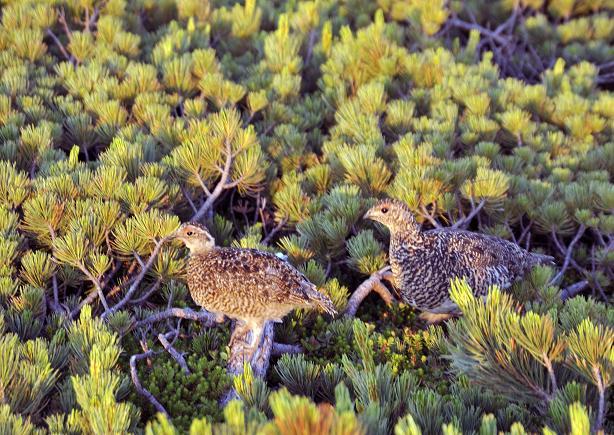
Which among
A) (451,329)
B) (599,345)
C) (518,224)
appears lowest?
(518,224)

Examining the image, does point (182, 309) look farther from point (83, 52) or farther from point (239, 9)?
point (239, 9)

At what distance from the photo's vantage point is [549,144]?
5.69 m

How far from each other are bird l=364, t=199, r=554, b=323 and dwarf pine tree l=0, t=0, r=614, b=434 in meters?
0.16

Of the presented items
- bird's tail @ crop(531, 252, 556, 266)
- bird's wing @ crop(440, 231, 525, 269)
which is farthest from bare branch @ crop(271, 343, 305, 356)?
bird's tail @ crop(531, 252, 556, 266)

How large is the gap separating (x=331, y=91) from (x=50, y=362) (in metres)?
3.60

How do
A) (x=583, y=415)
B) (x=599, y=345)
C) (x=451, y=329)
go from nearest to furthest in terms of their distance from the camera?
(x=583, y=415) → (x=599, y=345) → (x=451, y=329)

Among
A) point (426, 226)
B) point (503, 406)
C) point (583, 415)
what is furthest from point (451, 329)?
point (426, 226)

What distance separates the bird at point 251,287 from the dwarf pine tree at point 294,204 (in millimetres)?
248

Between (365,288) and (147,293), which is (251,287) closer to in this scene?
(147,293)

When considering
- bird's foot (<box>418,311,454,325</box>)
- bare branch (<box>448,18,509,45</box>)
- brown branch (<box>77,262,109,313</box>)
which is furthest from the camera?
bare branch (<box>448,18,509,45</box>)

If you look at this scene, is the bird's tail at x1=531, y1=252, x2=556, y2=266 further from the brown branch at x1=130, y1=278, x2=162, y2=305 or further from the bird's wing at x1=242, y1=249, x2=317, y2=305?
the brown branch at x1=130, y1=278, x2=162, y2=305

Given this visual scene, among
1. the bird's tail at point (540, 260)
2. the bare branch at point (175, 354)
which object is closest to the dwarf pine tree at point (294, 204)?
the bare branch at point (175, 354)

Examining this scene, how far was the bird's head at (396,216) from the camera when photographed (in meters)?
4.16

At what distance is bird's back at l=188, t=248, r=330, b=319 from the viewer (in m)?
3.47
